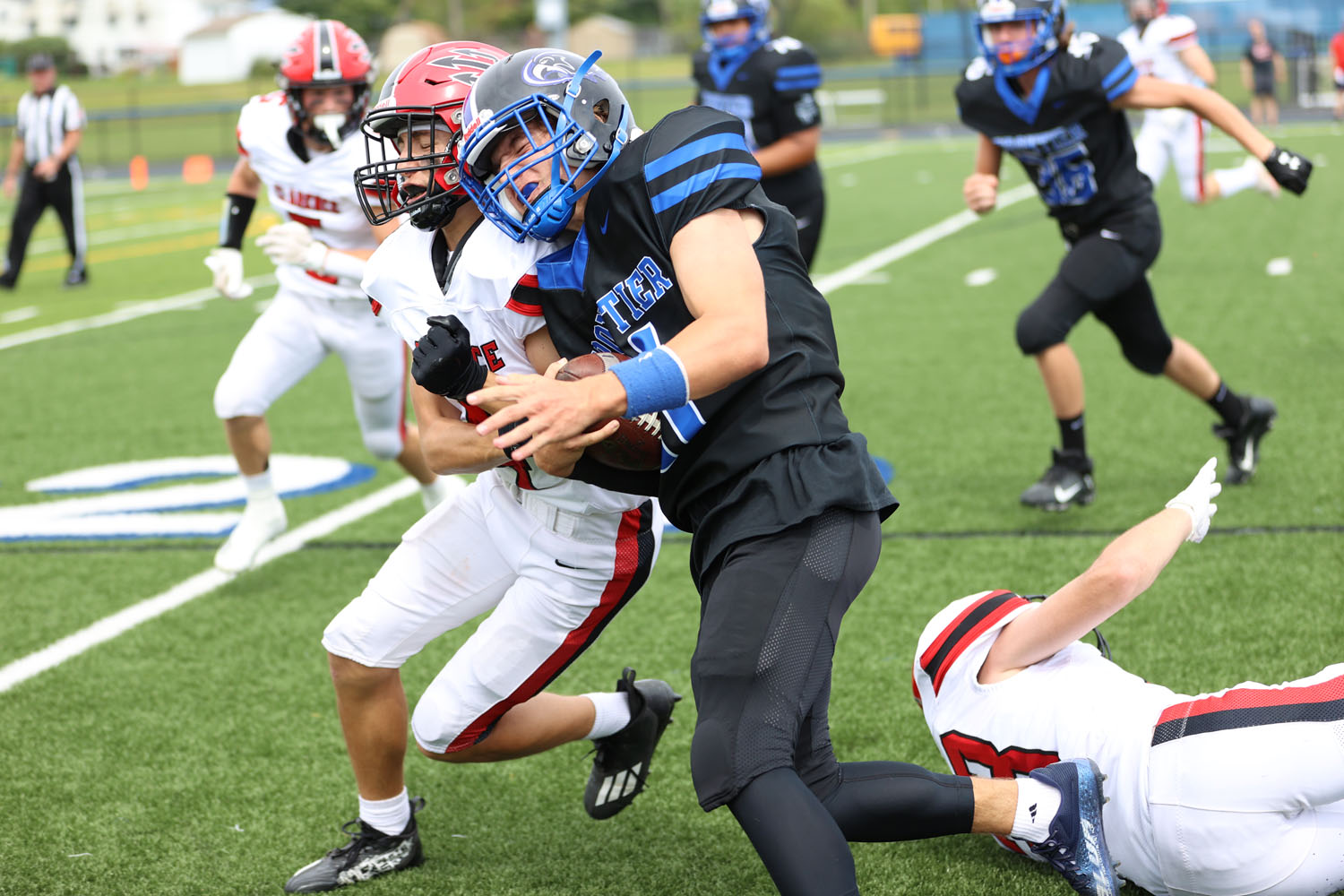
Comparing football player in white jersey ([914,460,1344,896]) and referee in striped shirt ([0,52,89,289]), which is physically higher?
football player in white jersey ([914,460,1344,896])

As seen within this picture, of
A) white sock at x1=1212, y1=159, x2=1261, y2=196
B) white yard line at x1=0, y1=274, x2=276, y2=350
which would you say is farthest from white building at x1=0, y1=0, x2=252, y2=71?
white sock at x1=1212, y1=159, x2=1261, y2=196

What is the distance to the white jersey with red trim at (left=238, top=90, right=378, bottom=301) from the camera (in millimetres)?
5012

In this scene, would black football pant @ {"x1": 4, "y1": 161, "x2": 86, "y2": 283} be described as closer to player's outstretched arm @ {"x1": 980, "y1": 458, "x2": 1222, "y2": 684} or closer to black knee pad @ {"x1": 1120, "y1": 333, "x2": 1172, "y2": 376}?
black knee pad @ {"x1": 1120, "y1": 333, "x2": 1172, "y2": 376}

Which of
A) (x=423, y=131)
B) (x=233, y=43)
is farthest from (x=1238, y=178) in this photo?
(x=233, y=43)

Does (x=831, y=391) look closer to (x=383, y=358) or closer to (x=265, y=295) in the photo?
(x=383, y=358)

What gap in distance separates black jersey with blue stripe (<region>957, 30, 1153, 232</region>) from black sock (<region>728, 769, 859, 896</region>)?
3732 mm

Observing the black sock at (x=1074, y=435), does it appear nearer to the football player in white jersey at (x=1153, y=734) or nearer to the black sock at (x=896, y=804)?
the football player in white jersey at (x=1153, y=734)

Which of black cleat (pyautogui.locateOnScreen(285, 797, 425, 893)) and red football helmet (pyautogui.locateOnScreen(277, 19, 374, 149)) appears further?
red football helmet (pyautogui.locateOnScreen(277, 19, 374, 149))

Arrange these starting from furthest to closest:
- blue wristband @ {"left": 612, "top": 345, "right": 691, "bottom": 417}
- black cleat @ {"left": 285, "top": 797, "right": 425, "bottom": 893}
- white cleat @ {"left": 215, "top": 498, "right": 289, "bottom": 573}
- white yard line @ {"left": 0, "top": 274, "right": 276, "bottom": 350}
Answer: white yard line @ {"left": 0, "top": 274, "right": 276, "bottom": 350}, white cleat @ {"left": 215, "top": 498, "right": 289, "bottom": 573}, black cleat @ {"left": 285, "top": 797, "right": 425, "bottom": 893}, blue wristband @ {"left": 612, "top": 345, "right": 691, "bottom": 417}

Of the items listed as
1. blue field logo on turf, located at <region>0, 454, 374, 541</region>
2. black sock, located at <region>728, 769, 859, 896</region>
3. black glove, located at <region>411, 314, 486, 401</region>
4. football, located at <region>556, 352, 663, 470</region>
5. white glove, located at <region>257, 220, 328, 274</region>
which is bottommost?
blue field logo on turf, located at <region>0, 454, 374, 541</region>

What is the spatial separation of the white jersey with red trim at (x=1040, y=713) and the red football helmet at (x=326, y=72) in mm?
3026

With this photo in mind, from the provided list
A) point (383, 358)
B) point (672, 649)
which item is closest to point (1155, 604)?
point (672, 649)

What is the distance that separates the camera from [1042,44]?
5234mm

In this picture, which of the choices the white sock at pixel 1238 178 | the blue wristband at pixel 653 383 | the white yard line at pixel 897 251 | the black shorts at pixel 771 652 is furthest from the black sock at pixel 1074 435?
the white yard line at pixel 897 251
